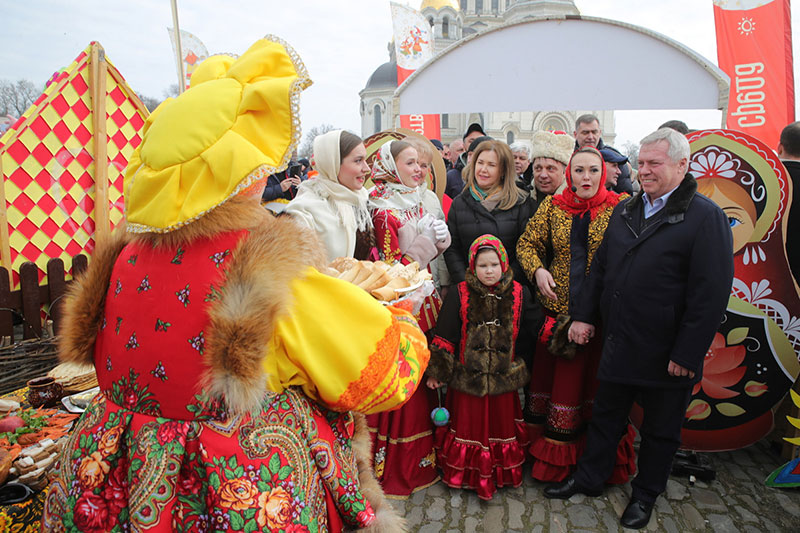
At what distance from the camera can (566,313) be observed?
315cm

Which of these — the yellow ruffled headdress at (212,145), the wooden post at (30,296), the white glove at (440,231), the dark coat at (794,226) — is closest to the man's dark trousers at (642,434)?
the white glove at (440,231)

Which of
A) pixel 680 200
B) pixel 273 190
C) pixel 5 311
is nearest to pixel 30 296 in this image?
pixel 5 311

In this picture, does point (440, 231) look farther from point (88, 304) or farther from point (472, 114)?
point (472, 114)

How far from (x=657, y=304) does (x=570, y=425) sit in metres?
1.07

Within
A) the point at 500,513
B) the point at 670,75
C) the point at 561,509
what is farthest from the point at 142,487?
the point at 670,75

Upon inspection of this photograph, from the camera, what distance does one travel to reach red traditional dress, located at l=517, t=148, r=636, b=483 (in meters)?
3.11

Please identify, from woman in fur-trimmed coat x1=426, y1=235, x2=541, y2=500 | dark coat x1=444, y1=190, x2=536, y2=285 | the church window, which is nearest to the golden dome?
the church window

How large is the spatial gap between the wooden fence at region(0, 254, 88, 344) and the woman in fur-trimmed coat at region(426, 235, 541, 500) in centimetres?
348

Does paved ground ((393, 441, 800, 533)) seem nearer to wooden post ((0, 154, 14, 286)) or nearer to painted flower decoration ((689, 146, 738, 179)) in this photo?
painted flower decoration ((689, 146, 738, 179))

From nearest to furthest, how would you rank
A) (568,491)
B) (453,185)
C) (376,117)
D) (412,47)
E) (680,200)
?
1. (680,200)
2. (568,491)
3. (453,185)
4. (412,47)
5. (376,117)

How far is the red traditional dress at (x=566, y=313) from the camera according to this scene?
3109mm

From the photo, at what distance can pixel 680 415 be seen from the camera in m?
2.64

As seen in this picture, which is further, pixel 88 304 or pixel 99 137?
pixel 99 137

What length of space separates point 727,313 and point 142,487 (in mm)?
3450
